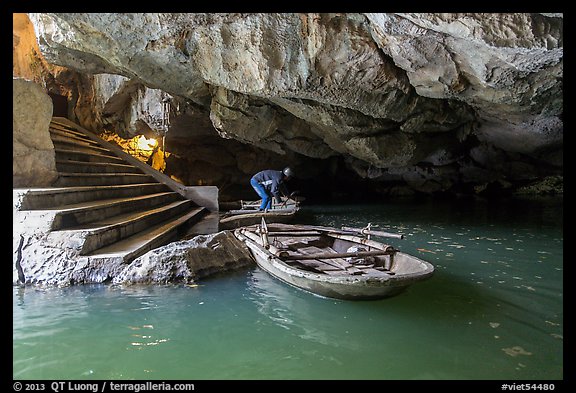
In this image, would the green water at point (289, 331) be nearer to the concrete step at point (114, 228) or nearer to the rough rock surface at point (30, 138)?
the concrete step at point (114, 228)

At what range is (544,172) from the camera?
18.2 meters

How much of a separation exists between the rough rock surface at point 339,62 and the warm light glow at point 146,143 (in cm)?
848

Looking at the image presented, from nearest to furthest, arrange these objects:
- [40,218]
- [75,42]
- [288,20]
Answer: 1. [40,218]
2. [288,20]
3. [75,42]

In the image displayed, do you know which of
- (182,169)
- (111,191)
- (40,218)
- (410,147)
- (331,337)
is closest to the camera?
(331,337)

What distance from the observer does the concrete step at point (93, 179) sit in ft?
23.5

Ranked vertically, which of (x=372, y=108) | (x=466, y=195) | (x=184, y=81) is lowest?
(x=466, y=195)

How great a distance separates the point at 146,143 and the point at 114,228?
14.3 m

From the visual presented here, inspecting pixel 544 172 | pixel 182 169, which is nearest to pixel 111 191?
pixel 182 169

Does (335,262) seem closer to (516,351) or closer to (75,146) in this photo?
(516,351)

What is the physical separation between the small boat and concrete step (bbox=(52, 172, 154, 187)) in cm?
381

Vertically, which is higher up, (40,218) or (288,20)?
(288,20)

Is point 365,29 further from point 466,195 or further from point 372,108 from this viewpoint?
point 466,195

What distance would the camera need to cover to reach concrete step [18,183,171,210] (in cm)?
547
